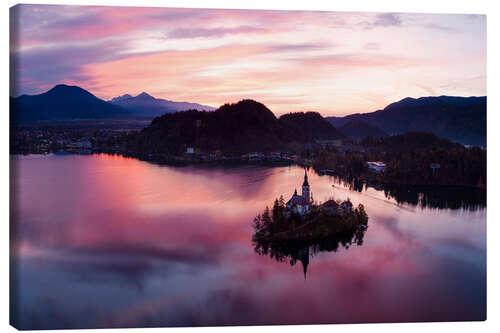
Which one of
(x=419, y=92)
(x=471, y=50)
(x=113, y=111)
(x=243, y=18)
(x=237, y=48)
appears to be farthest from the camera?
(x=113, y=111)

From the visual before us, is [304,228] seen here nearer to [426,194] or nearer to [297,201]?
[297,201]

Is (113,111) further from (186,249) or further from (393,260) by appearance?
(393,260)

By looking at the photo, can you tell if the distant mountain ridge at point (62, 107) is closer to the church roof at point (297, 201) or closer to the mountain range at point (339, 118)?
the mountain range at point (339, 118)

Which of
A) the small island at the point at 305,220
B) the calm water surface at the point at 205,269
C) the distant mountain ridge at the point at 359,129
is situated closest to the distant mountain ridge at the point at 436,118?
the distant mountain ridge at the point at 359,129

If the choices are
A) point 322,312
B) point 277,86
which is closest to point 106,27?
point 277,86

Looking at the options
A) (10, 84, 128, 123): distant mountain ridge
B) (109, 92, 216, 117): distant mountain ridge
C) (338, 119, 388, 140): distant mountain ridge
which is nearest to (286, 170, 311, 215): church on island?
(338, 119, 388, 140): distant mountain ridge
